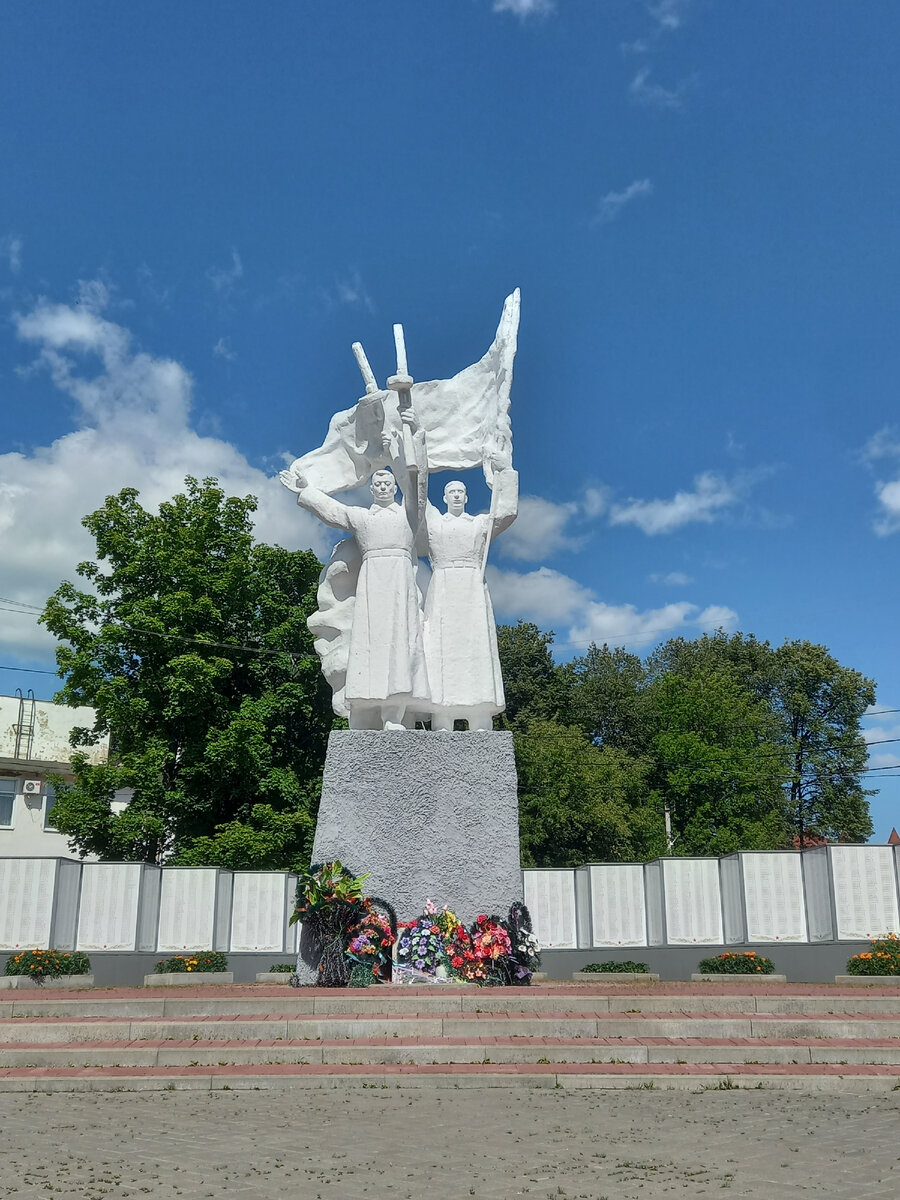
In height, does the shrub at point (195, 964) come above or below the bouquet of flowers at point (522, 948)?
below

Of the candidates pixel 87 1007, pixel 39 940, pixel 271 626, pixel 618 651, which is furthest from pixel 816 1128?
pixel 618 651

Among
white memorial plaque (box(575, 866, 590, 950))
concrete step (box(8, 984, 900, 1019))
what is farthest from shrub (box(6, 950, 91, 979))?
white memorial plaque (box(575, 866, 590, 950))

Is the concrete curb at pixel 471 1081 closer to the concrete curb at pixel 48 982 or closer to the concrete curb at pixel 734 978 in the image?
the concrete curb at pixel 734 978

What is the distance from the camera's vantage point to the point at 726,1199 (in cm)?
438

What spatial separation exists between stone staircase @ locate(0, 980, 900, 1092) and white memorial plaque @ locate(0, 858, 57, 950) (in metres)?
7.53

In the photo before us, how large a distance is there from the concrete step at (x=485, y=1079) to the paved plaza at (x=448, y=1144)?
13 cm

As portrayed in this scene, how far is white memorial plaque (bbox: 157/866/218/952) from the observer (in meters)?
17.0

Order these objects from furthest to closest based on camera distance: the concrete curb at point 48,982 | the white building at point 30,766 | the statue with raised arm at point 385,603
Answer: the white building at point 30,766
the concrete curb at point 48,982
the statue with raised arm at point 385,603

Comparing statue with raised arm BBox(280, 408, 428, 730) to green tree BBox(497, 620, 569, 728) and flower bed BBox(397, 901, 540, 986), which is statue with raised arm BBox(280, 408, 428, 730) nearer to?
flower bed BBox(397, 901, 540, 986)

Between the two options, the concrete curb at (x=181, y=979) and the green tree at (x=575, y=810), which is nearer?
the concrete curb at (x=181, y=979)

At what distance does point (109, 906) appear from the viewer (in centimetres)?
1653

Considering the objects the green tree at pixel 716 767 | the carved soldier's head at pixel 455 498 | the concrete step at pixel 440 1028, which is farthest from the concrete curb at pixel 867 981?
the green tree at pixel 716 767

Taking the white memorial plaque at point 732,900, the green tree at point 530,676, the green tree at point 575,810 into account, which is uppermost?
the green tree at point 530,676

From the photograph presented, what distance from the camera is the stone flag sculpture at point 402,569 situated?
503 inches
